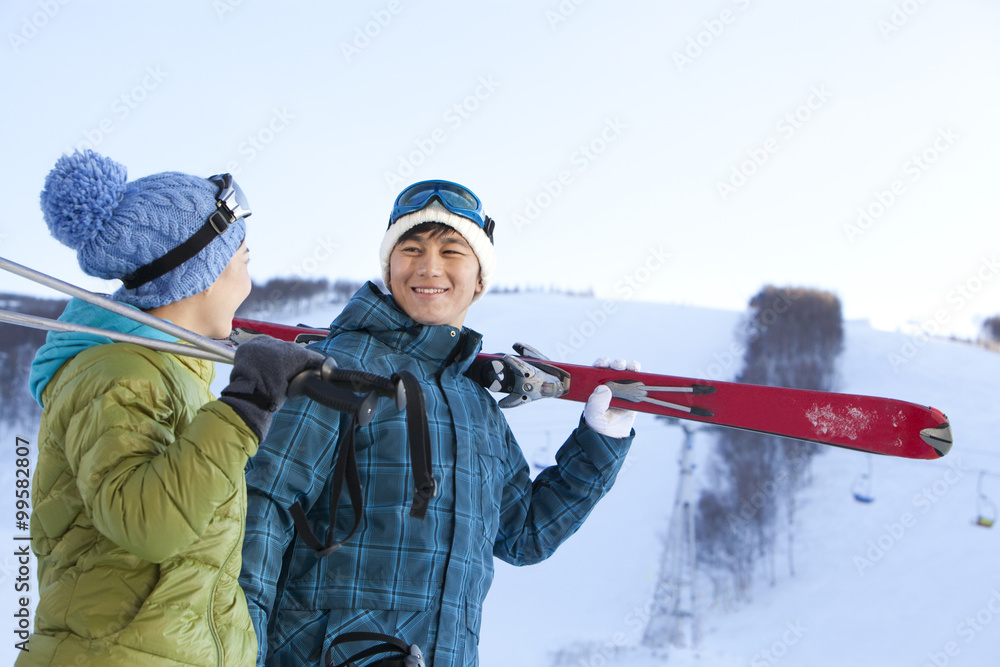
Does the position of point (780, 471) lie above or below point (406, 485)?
above

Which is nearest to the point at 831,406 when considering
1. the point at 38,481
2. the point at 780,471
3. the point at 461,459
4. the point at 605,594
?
the point at 461,459

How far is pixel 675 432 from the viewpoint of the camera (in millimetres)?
17844

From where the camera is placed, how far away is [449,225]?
5.85 ft

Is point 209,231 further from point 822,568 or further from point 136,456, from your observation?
point 822,568

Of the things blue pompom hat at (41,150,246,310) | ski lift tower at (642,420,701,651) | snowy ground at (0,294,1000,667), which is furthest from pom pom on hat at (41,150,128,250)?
ski lift tower at (642,420,701,651)

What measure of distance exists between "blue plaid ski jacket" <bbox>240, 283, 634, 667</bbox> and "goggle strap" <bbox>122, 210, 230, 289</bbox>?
37 centimetres

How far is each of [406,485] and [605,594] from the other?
11.2 metres

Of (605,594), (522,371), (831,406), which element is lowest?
(605,594)

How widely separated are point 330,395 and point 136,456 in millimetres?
256

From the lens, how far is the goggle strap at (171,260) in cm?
120

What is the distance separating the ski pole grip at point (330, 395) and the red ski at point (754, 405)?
0.90 meters

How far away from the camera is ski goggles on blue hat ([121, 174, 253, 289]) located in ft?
3.93

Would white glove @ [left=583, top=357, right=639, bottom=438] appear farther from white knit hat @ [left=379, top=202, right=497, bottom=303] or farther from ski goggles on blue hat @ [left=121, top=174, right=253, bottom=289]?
ski goggles on blue hat @ [left=121, top=174, right=253, bottom=289]

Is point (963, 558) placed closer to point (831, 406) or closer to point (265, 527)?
point (831, 406)
